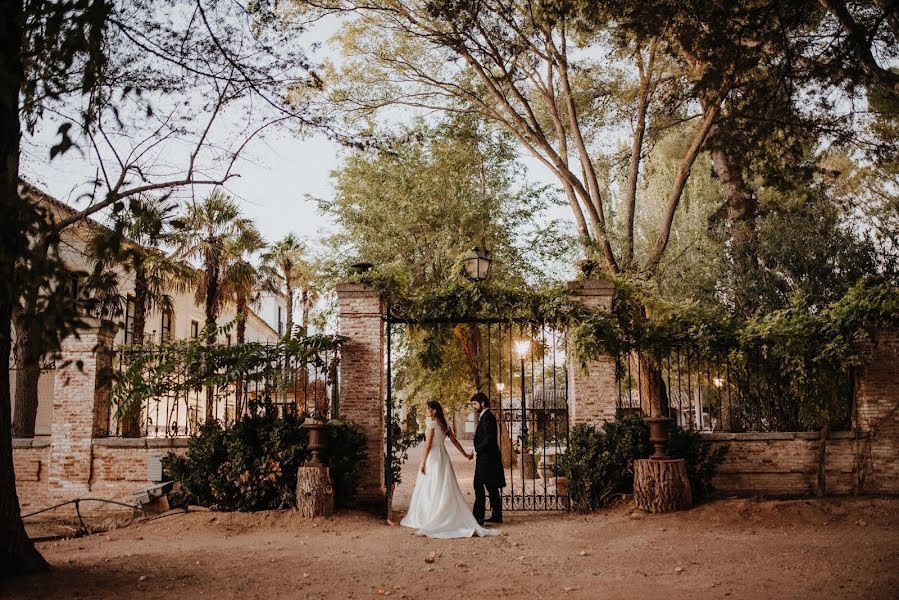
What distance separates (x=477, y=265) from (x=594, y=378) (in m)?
2.49

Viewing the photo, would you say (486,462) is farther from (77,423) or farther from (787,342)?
(77,423)

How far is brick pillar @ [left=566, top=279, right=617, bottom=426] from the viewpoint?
10.2 meters

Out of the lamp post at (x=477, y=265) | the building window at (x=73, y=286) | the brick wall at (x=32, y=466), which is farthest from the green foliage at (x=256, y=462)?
the building window at (x=73, y=286)

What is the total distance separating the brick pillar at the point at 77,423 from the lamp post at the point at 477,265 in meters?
5.63

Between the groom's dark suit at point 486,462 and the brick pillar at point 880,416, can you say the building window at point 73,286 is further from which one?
the brick pillar at point 880,416

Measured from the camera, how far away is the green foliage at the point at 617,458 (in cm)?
973

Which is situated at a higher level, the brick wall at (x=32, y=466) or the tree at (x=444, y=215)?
the tree at (x=444, y=215)

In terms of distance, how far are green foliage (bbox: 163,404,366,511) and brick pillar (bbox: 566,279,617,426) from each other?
3.35 m

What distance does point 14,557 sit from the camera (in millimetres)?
5824

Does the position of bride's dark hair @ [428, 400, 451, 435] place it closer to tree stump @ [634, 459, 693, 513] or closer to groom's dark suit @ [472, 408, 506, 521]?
groom's dark suit @ [472, 408, 506, 521]

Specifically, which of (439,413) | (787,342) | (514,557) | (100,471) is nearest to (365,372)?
(439,413)

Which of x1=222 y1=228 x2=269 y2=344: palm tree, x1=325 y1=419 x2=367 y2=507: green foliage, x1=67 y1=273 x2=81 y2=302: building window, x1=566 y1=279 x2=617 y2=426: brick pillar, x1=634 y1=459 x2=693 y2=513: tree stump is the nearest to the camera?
x1=67 y1=273 x2=81 y2=302: building window

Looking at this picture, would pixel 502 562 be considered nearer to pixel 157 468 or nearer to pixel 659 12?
pixel 157 468

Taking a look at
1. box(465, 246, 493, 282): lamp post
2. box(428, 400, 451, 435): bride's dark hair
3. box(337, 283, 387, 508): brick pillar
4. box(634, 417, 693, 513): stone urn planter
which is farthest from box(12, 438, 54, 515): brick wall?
box(634, 417, 693, 513): stone urn planter
